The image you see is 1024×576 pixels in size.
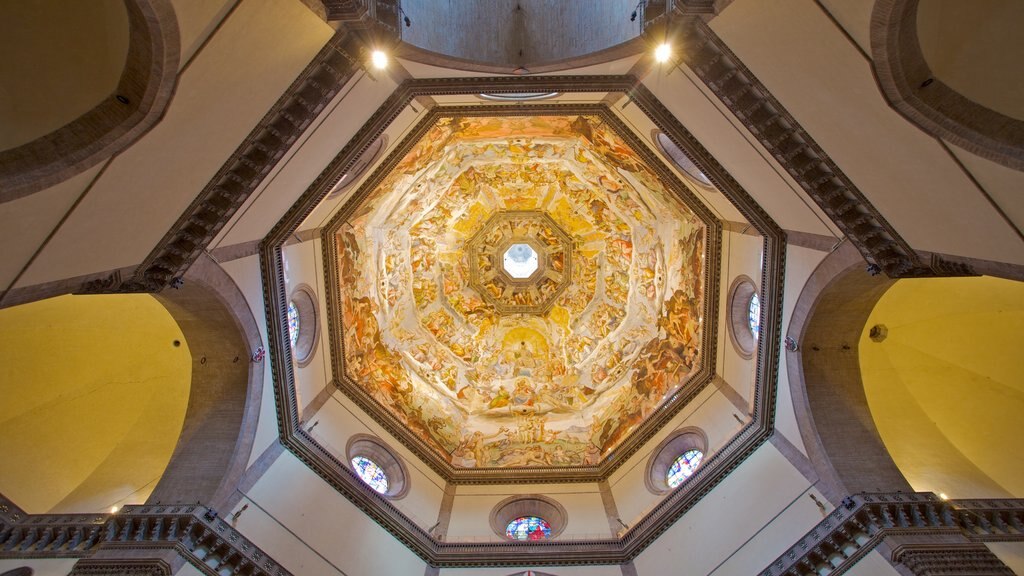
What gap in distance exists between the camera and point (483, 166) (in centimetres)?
2058

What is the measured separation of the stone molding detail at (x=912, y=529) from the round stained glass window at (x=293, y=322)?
12.8m

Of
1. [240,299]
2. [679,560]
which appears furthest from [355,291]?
[679,560]

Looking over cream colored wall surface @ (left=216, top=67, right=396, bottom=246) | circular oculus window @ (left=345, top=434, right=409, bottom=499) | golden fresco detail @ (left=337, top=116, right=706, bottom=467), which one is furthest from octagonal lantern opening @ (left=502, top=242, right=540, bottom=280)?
cream colored wall surface @ (left=216, top=67, right=396, bottom=246)

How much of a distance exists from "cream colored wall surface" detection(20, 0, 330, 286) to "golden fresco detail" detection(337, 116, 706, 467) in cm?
698

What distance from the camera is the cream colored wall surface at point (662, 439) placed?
50.3 feet

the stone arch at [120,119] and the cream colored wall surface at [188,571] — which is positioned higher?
the stone arch at [120,119]

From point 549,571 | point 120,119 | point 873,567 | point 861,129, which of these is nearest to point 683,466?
point 549,571

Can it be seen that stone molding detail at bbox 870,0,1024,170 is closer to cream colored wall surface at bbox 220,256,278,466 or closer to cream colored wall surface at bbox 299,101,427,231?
cream colored wall surface at bbox 299,101,427,231

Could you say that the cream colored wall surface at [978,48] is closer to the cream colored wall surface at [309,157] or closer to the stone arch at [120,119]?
the cream colored wall surface at [309,157]

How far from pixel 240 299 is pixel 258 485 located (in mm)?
4238

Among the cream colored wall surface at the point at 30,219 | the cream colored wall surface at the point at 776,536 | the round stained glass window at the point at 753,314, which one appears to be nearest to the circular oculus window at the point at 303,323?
the cream colored wall surface at the point at 30,219

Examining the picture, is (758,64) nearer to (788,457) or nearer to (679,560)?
(788,457)

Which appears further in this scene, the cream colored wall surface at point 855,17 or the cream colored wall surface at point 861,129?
the cream colored wall surface at point 861,129

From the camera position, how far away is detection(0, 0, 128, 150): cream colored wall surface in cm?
646
